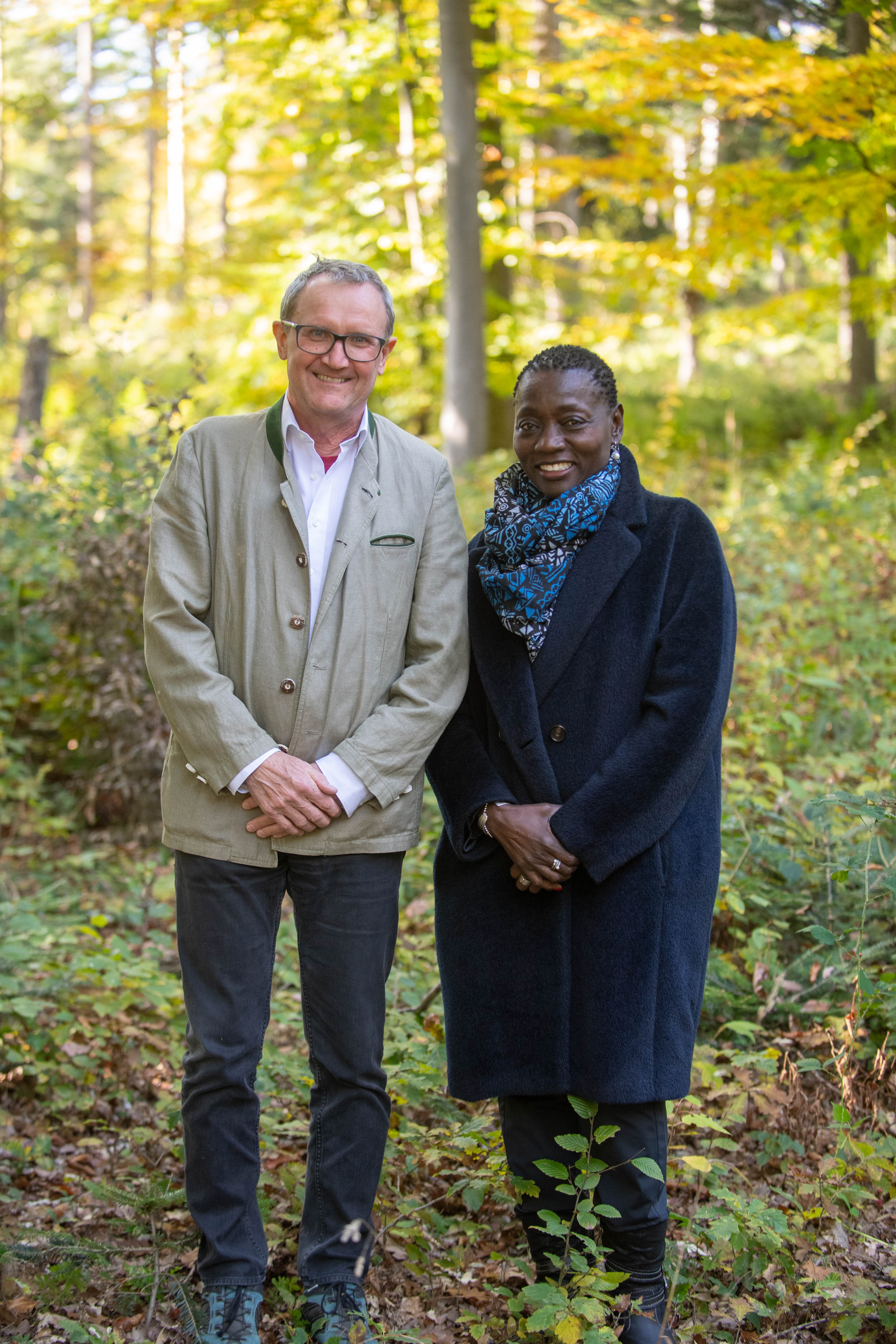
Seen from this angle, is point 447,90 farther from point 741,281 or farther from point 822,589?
point 822,589

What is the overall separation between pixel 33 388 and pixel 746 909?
349 inches

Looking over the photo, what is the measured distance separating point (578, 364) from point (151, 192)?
30594mm

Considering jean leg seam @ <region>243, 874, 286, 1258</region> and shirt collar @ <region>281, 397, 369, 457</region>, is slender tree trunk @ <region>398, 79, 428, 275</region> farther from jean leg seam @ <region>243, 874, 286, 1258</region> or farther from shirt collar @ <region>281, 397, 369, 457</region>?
jean leg seam @ <region>243, 874, 286, 1258</region>

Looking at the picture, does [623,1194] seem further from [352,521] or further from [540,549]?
→ [352,521]

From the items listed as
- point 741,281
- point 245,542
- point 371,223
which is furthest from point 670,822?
point 371,223

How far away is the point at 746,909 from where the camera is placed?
3.82 metres

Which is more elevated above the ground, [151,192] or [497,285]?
[151,192]

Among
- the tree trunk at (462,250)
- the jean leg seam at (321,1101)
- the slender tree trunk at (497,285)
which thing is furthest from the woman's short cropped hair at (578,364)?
the slender tree trunk at (497,285)

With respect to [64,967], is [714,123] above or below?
above

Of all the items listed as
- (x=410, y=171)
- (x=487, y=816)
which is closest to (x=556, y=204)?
(x=410, y=171)

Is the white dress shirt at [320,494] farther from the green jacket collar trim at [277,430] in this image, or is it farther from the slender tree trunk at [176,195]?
the slender tree trunk at [176,195]

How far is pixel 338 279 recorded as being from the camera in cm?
250

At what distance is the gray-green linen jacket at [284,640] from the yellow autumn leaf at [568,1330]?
1016 millimetres

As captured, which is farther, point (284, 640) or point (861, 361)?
point (861, 361)
